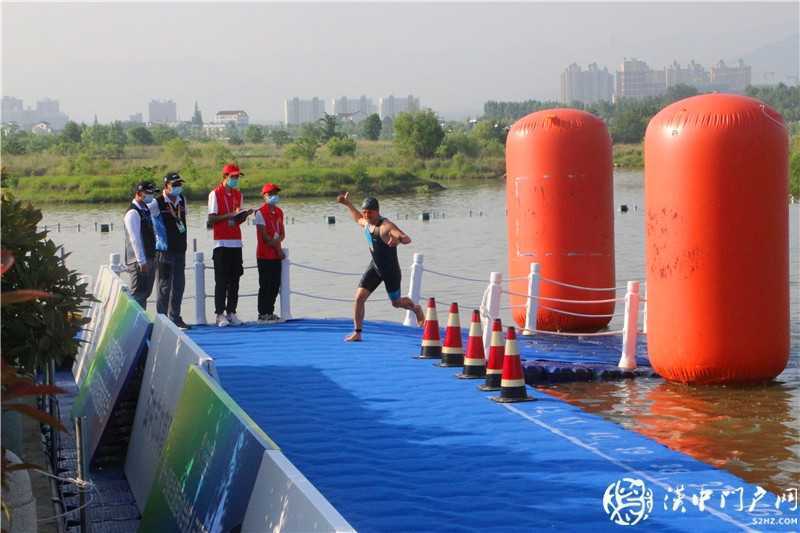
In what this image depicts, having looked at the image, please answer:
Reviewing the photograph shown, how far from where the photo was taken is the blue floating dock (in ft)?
24.4

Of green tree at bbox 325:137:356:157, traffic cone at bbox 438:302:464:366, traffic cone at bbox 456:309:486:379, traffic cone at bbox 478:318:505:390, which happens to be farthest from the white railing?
green tree at bbox 325:137:356:157

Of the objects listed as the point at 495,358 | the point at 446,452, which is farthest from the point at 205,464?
the point at 495,358

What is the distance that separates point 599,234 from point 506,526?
32.9ft

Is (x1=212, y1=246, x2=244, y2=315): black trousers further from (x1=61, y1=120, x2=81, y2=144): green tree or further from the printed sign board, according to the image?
(x1=61, y1=120, x2=81, y2=144): green tree

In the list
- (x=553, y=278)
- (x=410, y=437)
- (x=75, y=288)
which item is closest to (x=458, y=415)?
(x=410, y=437)

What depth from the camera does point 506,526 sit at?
7254 millimetres

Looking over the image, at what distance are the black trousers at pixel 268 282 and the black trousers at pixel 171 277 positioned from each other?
1055 millimetres

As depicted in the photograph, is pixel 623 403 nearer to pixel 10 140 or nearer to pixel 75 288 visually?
pixel 75 288

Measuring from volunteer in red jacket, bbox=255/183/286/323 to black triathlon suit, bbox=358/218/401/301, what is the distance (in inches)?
56.2

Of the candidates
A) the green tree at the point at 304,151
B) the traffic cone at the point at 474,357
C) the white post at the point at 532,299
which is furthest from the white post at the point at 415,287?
the green tree at the point at 304,151

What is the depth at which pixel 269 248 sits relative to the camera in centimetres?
1524

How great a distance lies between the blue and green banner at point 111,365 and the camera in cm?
975

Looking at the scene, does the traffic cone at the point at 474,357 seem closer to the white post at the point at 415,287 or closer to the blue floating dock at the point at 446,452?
the blue floating dock at the point at 446,452
